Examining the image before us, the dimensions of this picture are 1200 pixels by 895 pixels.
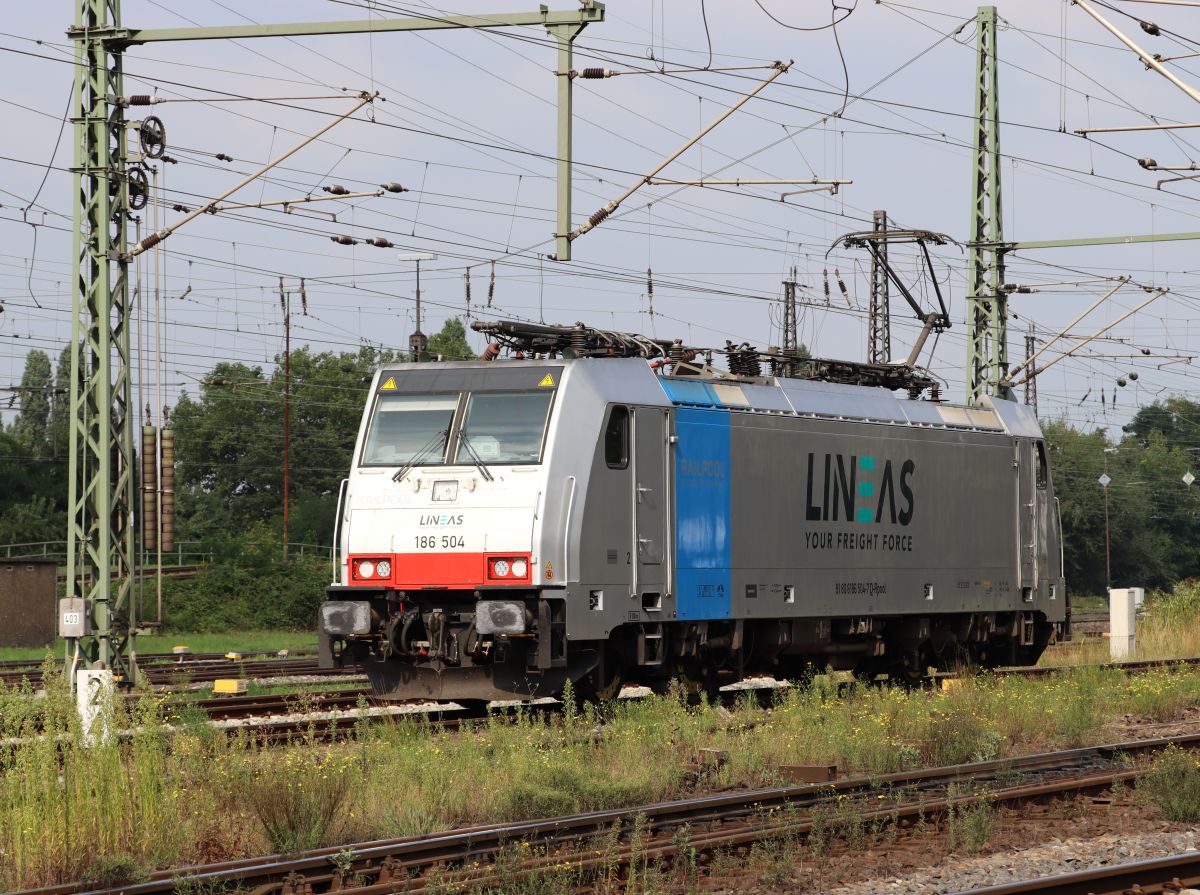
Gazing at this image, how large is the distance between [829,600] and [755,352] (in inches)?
123

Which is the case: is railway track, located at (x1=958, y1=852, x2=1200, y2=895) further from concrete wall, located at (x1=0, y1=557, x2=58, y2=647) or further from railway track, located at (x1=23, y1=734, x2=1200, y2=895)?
concrete wall, located at (x1=0, y1=557, x2=58, y2=647)

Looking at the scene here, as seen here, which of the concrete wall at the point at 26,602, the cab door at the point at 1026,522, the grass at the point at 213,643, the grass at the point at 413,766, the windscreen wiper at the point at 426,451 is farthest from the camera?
the concrete wall at the point at 26,602

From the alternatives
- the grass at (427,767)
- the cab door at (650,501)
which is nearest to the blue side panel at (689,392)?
the cab door at (650,501)

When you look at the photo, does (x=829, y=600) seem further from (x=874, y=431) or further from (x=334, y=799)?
(x=334, y=799)

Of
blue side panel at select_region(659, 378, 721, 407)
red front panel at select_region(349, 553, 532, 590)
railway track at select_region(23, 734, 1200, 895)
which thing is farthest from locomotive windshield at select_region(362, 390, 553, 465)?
railway track at select_region(23, 734, 1200, 895)

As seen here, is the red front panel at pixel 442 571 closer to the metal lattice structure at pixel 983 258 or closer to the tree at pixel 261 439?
the metal lattice structure at pixel 983 258

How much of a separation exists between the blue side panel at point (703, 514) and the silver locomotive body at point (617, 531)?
22mm

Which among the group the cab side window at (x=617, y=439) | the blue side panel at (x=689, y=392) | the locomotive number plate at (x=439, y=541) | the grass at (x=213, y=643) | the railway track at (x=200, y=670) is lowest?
the grass at (x=213, y=643)

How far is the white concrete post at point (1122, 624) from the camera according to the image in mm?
29203

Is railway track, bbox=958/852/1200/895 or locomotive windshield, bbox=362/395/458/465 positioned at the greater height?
locomotive windshield, bbox=362/395/458/465

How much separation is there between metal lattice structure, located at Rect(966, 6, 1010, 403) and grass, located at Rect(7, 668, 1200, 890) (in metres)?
14.2

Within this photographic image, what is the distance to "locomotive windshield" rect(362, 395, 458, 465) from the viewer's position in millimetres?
16859

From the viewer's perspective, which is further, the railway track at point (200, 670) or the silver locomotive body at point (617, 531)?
the railway track at point (200, 670)

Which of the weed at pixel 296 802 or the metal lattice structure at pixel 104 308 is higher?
the metal lattice structure at pixel 104 308
